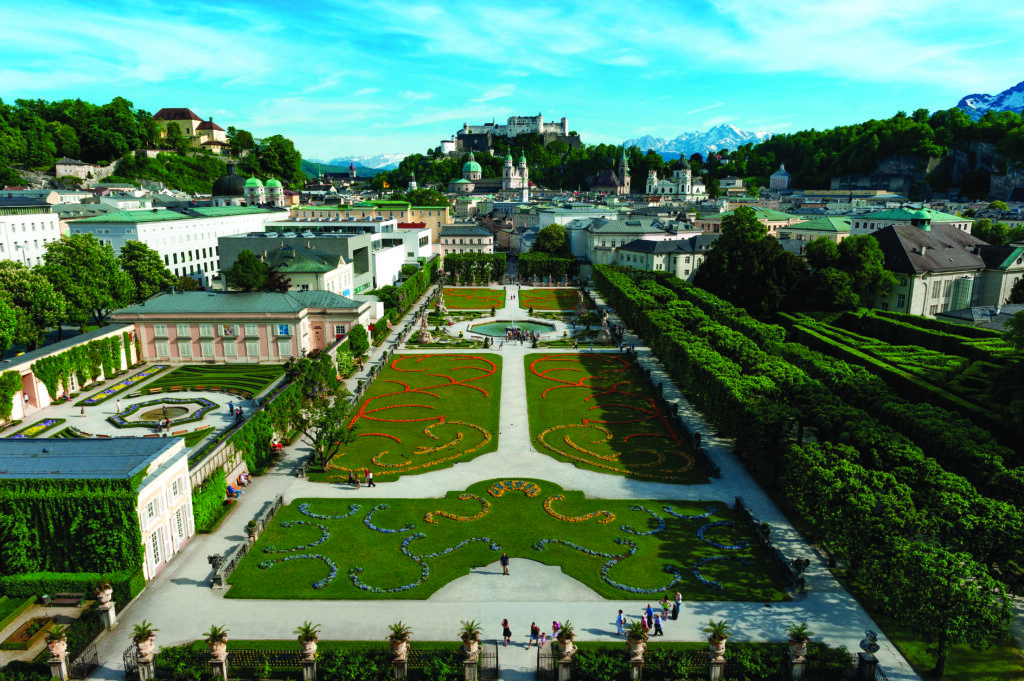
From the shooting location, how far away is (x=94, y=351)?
5581 centimetres

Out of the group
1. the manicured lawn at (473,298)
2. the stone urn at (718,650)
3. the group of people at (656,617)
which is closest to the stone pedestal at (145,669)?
the group of people at (656,617)

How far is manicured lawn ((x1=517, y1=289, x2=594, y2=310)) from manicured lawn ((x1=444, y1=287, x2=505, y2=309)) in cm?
380

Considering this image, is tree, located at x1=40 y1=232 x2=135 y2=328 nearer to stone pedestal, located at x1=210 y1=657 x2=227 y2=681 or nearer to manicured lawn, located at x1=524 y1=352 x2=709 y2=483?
manicured lawn, located at x1=524 y1=352 x2=709 y2=483

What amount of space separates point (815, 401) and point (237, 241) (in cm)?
7488

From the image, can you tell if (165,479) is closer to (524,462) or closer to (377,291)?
(524,462)

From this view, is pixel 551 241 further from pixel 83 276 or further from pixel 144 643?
pixel 144 643

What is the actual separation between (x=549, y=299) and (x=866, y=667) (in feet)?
286

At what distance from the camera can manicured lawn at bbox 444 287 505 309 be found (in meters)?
101

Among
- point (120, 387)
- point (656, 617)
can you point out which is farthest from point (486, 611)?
point (120, 387)

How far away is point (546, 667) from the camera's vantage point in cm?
2273

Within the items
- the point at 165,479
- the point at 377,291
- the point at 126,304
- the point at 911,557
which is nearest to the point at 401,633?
the point at 165,479

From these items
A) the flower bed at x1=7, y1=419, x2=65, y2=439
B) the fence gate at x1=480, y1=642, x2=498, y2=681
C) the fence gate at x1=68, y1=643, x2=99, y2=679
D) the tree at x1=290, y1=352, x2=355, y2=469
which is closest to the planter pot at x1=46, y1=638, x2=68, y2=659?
the fence gate at x1=68, y1=643, x2=99, y2=679

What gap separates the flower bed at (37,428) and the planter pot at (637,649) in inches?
1679

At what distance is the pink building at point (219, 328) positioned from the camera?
62.3 m
